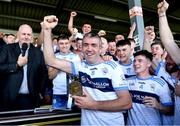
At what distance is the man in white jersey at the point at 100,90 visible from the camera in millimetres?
2188

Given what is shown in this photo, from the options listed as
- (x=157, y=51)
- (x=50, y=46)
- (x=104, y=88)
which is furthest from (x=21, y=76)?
(x=157, y=51)

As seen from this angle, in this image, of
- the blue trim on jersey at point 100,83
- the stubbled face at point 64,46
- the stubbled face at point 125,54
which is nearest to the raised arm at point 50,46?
the blue trim on jersey at point 100,83

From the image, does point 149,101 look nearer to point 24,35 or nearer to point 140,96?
point 140,96

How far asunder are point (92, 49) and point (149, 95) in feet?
3.16

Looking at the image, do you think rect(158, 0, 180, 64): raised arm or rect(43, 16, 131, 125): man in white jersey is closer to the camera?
rect(43, 16, 131, 125): man in white jersey

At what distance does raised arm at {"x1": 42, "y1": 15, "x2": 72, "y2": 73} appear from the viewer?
8.32 feet

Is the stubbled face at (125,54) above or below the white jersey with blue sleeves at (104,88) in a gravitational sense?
above

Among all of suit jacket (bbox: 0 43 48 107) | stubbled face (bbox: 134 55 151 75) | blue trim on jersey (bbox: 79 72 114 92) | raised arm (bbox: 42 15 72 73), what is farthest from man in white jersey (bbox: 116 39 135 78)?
blue trim on jersey (bbox: 79 72 114 92)

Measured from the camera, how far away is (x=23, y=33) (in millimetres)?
3262

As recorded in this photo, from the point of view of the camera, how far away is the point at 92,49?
2.38 metres

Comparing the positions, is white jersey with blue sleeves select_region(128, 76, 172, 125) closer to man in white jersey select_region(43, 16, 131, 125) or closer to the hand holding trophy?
man in white jersey select_region(43, 16, 131, 125)

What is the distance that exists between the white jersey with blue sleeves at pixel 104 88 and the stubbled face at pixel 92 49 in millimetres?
92

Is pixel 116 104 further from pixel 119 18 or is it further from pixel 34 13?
pixel 119 18

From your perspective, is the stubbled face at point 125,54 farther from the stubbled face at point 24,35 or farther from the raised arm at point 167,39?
the stubbled face at point 24,35
